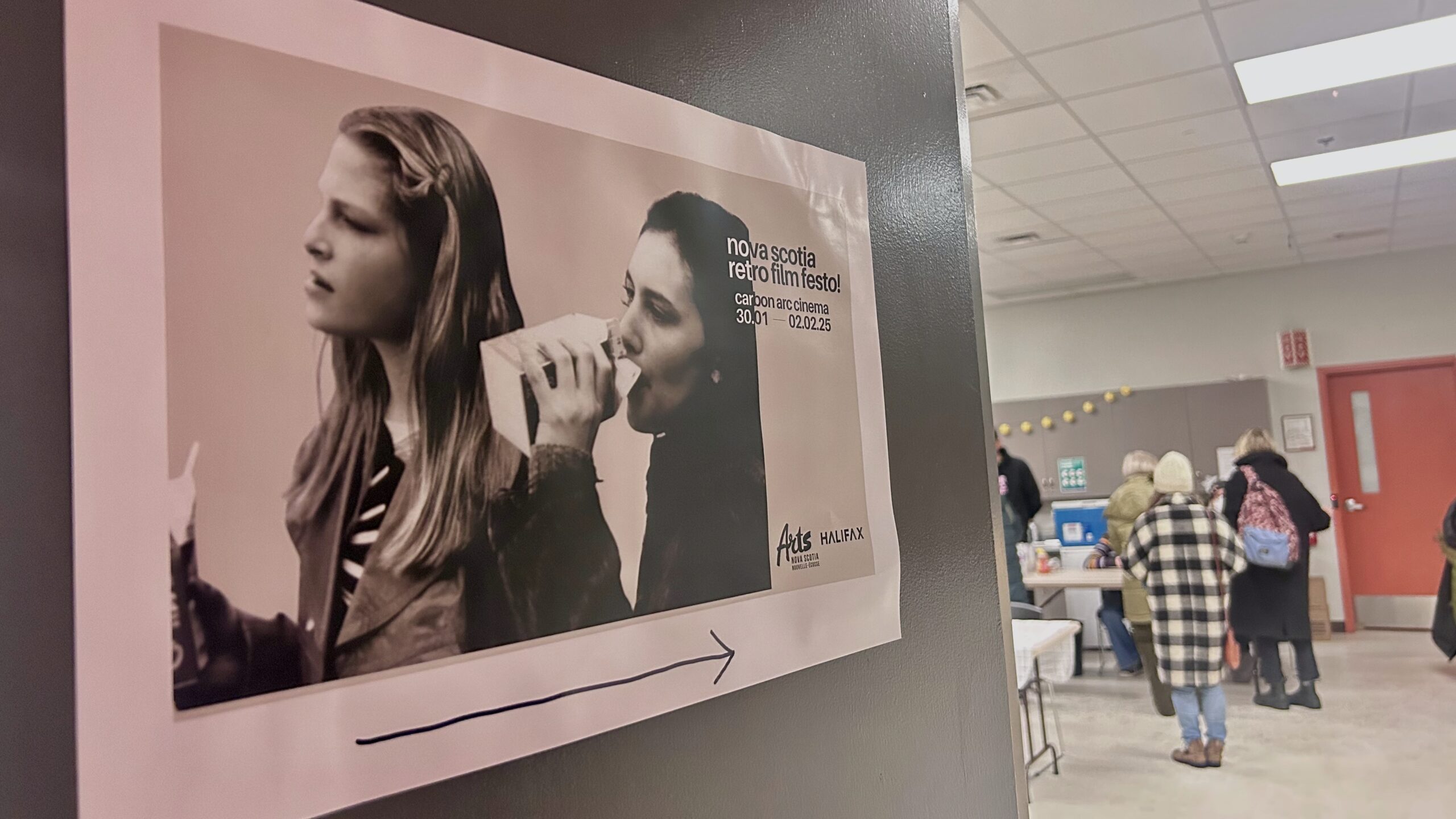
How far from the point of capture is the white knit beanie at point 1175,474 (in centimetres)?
431

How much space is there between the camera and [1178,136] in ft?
14.7

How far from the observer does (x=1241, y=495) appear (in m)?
5.19

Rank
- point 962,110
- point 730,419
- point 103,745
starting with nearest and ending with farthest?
point 103,745 < point 730,419 < point 962,110

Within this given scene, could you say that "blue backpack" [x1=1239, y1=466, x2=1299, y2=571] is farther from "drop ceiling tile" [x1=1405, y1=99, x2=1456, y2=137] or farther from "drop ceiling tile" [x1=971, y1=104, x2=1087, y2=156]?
"drop ceiling tile" [x1=971, y1=104, x2=1087, y2=156]

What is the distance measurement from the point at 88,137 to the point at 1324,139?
5.50 meters

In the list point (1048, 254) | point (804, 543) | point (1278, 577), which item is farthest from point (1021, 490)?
point (804, 543)

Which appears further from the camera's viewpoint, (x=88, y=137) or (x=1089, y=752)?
(x=1089, y=752)

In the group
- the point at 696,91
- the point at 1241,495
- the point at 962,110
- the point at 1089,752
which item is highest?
the point at 962,110

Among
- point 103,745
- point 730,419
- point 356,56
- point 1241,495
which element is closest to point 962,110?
point 730,419

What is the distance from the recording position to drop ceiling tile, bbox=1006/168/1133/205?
500cm

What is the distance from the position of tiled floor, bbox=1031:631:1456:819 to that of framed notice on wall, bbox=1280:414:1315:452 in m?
2.12

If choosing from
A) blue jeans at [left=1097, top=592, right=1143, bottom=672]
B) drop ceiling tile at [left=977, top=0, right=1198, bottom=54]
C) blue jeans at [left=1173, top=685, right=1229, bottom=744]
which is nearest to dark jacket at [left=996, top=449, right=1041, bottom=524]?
blue jeans at [left=1097, top=592, right=1143, bottom=672]

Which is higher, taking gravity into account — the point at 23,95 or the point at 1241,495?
the point at 23,95

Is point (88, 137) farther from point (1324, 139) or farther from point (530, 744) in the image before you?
point (1324, 139)
